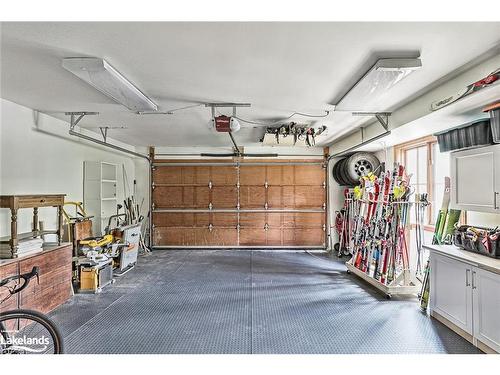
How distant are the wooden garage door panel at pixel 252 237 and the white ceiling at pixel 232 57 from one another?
13.9 ft

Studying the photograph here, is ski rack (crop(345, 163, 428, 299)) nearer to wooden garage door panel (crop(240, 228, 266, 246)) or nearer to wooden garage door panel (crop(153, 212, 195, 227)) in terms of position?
wooden garage door panel (crop(240, 228, 266, 246))

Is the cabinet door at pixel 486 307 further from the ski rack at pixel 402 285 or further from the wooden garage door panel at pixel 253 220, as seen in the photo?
the wooden garage door panel at pixel 253 220

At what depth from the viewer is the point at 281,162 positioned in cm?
753

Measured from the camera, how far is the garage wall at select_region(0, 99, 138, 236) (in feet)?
12.0

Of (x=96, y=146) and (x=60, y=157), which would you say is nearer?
(x=60, y=157)

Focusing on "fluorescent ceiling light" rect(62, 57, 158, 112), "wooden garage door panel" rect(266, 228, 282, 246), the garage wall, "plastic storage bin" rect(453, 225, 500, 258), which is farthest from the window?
the garage wall

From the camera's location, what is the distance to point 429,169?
4.81 meters

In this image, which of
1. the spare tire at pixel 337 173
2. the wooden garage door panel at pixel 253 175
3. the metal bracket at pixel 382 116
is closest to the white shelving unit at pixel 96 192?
the wooden garage door panel at pixel 253 175


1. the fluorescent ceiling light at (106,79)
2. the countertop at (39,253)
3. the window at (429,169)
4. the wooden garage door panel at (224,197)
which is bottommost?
the countertop at (39,253)

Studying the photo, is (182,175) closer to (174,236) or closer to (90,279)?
(174,236)

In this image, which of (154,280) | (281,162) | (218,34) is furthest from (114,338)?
(281,162)

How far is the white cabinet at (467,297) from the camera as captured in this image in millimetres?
2533

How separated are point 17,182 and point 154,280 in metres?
2.39

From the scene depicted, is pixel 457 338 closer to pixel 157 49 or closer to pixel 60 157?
pixel 157 49
